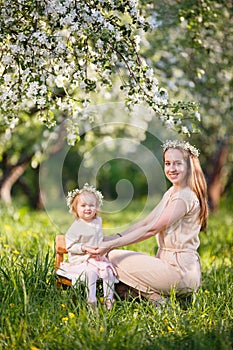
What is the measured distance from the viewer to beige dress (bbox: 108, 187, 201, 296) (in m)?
Answer: 4.94

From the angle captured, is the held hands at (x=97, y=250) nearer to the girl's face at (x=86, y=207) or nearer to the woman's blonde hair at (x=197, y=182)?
the girl's face at (x=86, y=207)

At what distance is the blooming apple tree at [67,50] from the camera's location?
16.0ft

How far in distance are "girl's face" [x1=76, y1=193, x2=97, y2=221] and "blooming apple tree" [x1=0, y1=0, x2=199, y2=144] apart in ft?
2.64

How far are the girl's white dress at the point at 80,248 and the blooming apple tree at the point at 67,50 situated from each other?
1.01 metres

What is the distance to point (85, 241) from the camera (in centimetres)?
505

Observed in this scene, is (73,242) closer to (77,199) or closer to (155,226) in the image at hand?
(77,199)

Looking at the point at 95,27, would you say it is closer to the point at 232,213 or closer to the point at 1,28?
the point at 1,28

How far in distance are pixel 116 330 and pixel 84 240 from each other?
100 cm

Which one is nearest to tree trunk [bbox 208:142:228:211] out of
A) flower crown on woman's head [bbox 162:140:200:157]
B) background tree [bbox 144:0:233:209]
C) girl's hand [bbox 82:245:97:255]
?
background tree [bbox 144:0:233:209]

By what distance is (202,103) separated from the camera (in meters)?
9.92

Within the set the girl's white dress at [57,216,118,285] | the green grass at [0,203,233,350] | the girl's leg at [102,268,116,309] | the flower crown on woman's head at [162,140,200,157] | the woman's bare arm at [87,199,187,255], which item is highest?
the flower crown on woman's head at [162,140,200,157]

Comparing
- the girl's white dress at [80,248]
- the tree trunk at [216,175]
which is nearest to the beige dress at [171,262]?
the girl's white dress at [80,248]

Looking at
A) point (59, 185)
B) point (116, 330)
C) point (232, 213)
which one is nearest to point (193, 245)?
point (116, 330)

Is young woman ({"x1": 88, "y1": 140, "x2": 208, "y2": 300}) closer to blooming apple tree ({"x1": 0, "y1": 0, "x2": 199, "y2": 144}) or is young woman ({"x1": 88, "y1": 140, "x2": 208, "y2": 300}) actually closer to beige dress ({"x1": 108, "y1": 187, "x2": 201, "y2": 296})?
beige dress ({"x1": 108, "y1": 187, "x2": 201, "y2": 296})
